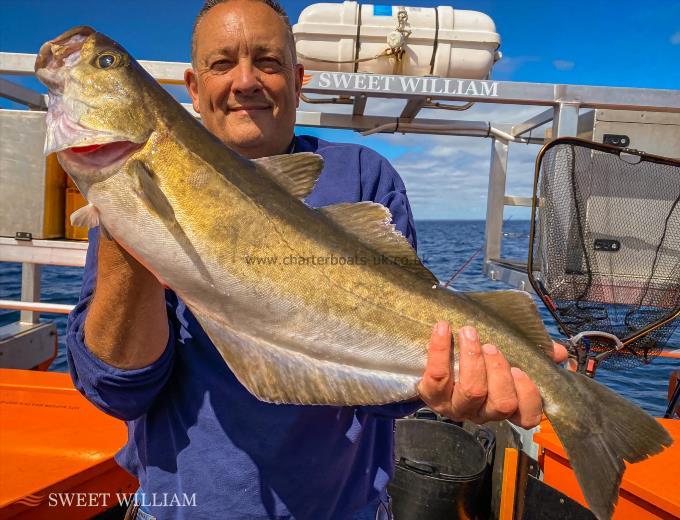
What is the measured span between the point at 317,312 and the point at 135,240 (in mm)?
760

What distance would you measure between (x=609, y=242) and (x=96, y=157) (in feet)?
15.5

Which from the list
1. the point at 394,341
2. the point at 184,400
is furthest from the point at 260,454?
the point at 394,341

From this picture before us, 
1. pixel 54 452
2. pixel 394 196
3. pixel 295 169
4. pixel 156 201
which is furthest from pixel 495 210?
pixel 54 452

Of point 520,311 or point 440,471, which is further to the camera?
point 440,471

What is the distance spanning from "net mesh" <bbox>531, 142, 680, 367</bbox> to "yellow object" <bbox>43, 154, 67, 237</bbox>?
515 centimetres

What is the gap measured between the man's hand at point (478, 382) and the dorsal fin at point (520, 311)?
0.18 metres

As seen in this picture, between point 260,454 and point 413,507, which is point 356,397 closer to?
point 260,454

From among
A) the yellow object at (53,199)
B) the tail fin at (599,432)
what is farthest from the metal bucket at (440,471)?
the yellow object at (53,199)

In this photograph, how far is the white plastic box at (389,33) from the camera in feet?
15.4

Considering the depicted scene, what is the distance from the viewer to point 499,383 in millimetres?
1906

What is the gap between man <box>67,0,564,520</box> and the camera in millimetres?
1914

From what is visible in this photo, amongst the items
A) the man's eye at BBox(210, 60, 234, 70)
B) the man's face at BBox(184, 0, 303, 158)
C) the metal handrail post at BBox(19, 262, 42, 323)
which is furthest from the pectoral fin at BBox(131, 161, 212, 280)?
the metal handrail post at BBox(19, 262, 42, 323)

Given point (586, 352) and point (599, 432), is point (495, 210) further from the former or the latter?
point (599, 432)

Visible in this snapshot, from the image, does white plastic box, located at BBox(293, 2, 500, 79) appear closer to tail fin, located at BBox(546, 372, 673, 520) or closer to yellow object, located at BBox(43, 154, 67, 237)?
yellow object, located at BBox(43, 154, 67, 237)
